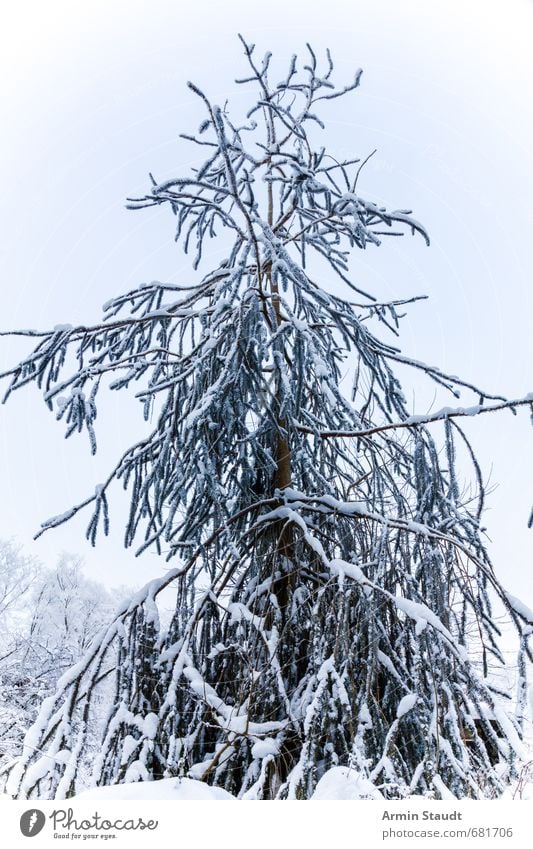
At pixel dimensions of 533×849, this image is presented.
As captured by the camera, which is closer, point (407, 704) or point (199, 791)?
point (199, 791)

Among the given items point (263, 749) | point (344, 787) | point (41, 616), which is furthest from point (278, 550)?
point (41, 616)

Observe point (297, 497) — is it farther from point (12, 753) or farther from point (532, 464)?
point (12, 753)

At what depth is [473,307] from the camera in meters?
3.08

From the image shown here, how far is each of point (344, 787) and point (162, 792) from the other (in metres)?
0.34

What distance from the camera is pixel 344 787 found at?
123cm

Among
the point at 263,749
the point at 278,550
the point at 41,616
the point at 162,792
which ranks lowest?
the point at 162,792

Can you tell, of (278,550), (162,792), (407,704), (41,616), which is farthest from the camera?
(41,616)

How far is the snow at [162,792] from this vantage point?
119cm

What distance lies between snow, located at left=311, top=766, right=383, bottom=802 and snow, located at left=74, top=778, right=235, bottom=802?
175 mm

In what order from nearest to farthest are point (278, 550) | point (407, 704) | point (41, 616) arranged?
1. point (407, 704)
2. point (278, 550)
3. point (41, 616)

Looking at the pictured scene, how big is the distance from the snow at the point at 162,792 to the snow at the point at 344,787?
0.17 m

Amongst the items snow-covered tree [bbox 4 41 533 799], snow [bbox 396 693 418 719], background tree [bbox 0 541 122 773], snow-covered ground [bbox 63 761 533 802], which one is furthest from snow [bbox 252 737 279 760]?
background tree [bbox 0 541 122 773]

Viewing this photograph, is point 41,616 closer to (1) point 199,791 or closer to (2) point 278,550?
(2) point 278,550

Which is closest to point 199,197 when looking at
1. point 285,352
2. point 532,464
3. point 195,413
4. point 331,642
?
point 285,352
